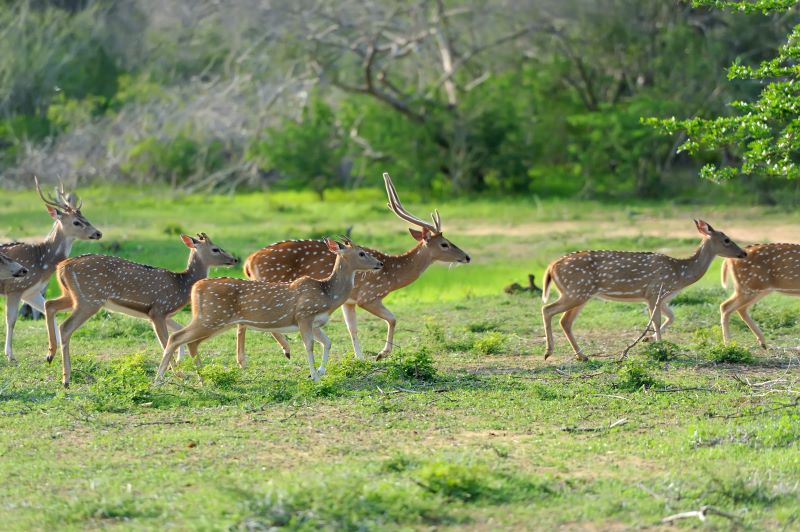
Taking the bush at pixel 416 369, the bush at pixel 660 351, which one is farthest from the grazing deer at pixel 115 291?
the bush at pixel 660 351

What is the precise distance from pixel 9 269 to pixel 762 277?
7173 millimetres

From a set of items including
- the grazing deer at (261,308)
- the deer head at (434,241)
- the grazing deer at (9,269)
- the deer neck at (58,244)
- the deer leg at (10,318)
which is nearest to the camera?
the grazing deer at (261,308)

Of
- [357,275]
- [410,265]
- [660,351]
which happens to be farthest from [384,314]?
[660,351]

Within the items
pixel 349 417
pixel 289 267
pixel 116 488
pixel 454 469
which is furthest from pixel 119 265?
pixel 454 469

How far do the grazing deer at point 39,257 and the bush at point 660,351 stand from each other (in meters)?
5.70

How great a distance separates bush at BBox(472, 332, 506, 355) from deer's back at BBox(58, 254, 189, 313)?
110 inches

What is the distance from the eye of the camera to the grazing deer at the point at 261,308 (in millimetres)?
10578

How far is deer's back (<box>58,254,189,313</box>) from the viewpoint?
1114cm

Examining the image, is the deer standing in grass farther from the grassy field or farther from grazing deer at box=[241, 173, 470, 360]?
grazing deer at box=[241, 173, 470, 360]

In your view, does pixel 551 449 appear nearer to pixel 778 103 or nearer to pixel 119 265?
pixel 778 103

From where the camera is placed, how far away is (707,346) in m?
11.9

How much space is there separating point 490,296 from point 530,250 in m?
4.53

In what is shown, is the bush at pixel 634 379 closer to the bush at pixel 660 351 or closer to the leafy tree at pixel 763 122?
the bush at pixel 660 351

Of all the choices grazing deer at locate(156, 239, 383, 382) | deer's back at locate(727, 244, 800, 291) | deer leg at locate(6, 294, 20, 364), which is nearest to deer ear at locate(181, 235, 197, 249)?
grazing deer at locate(156, 239, 383, 382)
